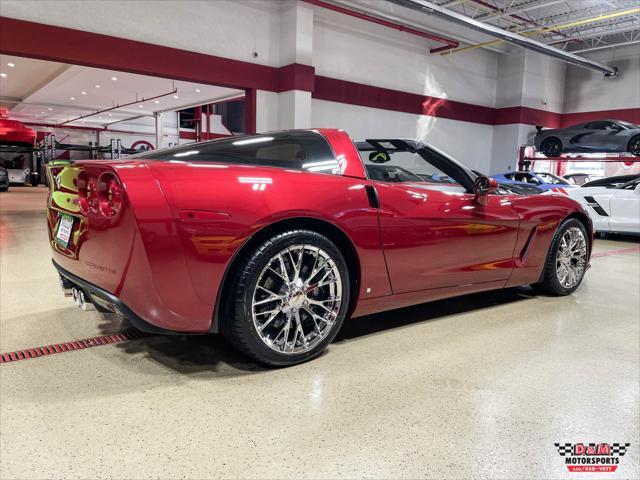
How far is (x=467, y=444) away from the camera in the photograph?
1.55 m

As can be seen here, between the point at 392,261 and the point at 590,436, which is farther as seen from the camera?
the point at 392,261

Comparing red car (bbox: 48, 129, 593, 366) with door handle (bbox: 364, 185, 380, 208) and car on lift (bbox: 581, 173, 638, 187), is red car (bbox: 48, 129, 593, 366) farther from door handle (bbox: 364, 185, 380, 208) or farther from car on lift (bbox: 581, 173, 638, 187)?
car on lift (bbox: 581, 173, 638, 187)

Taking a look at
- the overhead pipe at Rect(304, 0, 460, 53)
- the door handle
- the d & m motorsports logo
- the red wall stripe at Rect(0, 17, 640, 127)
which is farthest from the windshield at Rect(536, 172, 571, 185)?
the d & m motorsports logo

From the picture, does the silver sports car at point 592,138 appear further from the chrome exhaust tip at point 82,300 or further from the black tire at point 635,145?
the chrome exhaust tip at point 82,300

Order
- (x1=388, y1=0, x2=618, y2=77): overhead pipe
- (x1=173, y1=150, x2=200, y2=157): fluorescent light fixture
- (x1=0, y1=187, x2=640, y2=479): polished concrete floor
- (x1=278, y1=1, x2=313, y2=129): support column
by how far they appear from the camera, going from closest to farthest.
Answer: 1. (x1=0, y1=187, x2=640, y2=479): polished concrete floor
2. (x1=173, y1=150, x2=200, y2=157): fluorescent light fixture
3. (x1=388, y1=0, x2=618, y2=77): overhead pipe
4. (x1=278, y1=1, x2=313, y2=129): support column

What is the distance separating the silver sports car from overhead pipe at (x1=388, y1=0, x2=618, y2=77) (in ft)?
6.47

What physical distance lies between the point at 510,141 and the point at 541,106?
179 cm

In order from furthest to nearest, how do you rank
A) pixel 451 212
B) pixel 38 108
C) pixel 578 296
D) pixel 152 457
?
pixel 38 108, pixel 578 296, pixel 451 212, pixel 152 457

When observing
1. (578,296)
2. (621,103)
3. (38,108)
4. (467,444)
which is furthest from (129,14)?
(38,108)

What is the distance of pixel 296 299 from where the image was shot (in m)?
2.04

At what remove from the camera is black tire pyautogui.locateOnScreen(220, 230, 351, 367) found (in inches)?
74.0

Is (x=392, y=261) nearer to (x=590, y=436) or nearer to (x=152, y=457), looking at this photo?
(x=590, y=436)

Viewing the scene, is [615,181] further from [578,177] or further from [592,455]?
[592,455]

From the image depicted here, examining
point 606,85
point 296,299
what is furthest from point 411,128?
point 296,299
